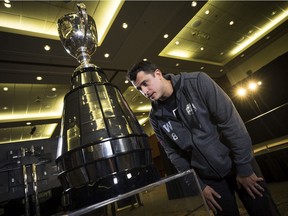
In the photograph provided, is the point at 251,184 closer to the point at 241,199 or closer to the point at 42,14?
the point at 241,199

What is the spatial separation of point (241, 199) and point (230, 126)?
42 cm

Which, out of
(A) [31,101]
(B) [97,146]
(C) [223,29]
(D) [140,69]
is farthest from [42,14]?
(C) [223,29]

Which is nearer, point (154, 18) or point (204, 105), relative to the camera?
point (204, 105)

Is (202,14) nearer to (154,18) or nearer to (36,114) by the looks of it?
(154,18)

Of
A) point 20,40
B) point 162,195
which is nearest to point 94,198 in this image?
point 162,195

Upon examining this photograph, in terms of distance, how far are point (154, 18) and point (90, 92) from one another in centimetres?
394

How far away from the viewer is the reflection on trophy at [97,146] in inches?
18.4

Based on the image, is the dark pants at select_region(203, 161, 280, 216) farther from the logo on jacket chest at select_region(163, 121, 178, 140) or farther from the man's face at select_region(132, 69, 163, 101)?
the man's face at select_region(132, 69, 163, 101)

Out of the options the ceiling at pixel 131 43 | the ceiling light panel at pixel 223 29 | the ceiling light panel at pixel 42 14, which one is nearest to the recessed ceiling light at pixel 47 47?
the ceiling at pixel 131 43

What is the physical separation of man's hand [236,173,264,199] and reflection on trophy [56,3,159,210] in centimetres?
60

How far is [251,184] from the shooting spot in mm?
937

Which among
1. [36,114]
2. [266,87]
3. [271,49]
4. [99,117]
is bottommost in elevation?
[99,117]

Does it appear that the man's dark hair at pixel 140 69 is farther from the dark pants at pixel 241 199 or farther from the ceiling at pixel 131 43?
the ceiling at pixel 131 43

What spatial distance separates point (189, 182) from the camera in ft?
1.70
